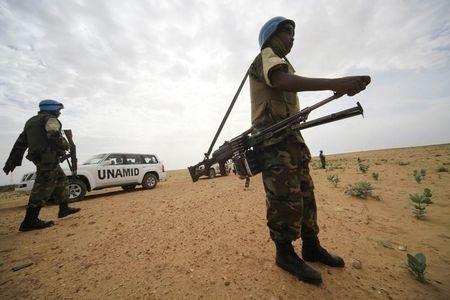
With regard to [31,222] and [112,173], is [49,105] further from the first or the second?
[112,173]

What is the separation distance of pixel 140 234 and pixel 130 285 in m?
1.38

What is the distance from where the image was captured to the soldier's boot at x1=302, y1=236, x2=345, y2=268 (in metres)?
2.10

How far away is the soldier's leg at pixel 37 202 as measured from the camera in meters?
4.01

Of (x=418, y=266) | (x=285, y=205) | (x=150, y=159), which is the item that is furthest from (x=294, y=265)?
(x=150, y=159)

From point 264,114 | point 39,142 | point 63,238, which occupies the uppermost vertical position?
point 39,142

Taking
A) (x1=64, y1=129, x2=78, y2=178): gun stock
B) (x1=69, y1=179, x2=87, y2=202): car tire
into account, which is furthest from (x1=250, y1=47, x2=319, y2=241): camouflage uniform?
(x1=69, y1=179, x2=87, y2=202): car tire

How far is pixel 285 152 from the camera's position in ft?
6.30

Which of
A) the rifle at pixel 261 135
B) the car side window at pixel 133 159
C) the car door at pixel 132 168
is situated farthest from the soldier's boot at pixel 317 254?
the car side window at pixel 133 159

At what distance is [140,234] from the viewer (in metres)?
3.33

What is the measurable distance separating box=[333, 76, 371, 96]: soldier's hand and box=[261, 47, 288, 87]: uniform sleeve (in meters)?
0.43

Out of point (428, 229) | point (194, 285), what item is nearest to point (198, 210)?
point (194, 285)

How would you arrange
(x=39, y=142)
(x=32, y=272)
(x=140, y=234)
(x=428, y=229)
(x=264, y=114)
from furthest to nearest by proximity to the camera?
1. (x=39, y=142)
2. (x=140, y=234)
3. (x=428, y=229)
4. (x=32, y=272)
5. (x=264, y=114)

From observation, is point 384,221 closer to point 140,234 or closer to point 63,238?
point 140,234

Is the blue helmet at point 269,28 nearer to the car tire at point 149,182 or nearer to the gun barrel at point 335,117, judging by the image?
the gun barrel at point 335,117
